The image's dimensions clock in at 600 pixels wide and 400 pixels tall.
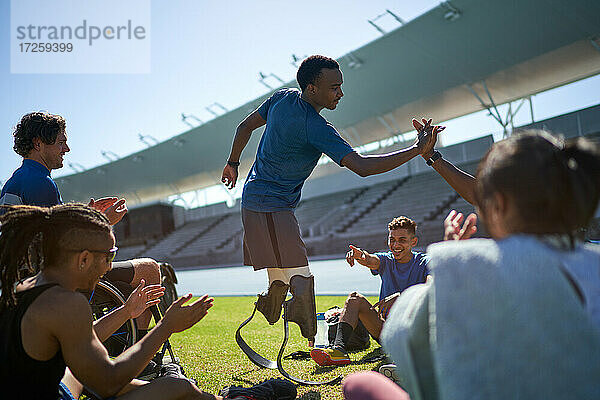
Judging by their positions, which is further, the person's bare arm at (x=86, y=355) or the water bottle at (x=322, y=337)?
the water bottle at (x=322, y=337)

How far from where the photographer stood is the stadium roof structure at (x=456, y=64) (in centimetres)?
1376

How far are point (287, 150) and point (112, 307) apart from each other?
1335 millimetres

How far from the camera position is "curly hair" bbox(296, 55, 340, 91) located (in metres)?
2.48

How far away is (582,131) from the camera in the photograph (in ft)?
53.9

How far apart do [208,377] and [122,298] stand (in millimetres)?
728

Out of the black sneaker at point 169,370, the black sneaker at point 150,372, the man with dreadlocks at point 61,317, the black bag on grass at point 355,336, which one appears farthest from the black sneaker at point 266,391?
the black bag on grass at point 355,336

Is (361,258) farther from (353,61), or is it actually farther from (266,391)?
(353,61)

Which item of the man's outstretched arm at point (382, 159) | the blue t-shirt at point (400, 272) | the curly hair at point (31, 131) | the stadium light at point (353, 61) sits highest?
the stadium light at point (353, 61)

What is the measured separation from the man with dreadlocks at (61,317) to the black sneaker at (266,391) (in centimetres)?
36

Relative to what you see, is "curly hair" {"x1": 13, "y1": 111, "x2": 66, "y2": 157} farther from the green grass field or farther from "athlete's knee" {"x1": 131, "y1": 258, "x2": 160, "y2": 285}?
the green grass field

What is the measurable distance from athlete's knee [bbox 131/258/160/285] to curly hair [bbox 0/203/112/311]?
1202 millimetres

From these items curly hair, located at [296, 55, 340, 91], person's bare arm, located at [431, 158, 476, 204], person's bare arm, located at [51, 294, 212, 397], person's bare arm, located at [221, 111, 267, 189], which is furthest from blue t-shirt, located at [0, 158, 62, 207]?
person's bare arm, located at [431, 158, 476, 204]

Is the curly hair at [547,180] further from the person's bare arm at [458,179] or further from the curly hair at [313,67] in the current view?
the curly hair at [313,67]

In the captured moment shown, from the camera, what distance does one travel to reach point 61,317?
1.19 metres
